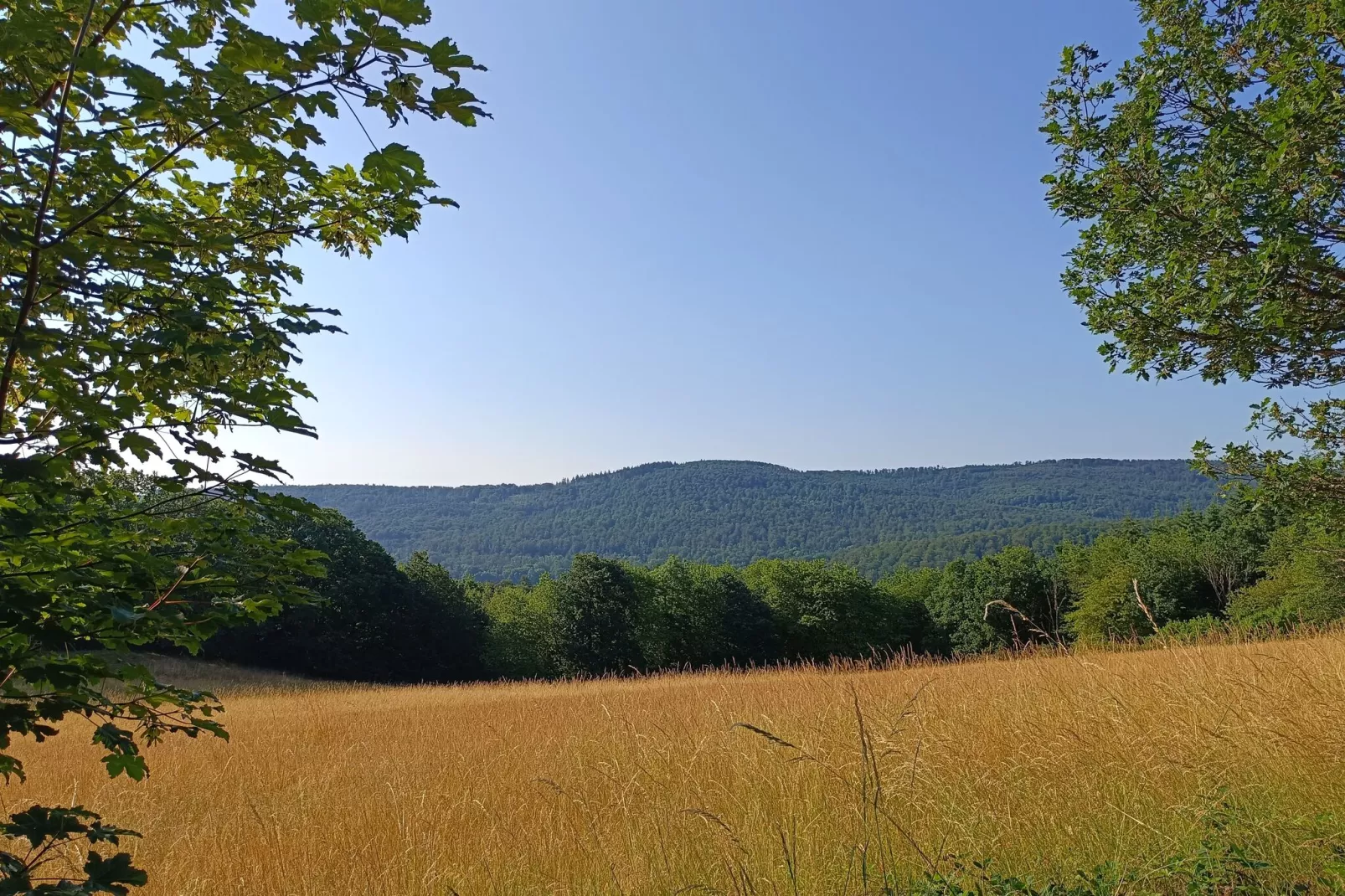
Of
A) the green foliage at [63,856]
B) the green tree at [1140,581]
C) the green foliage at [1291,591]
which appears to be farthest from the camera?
the green tree at [1140,581]

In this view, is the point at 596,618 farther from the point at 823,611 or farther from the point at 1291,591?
the point at 1291,591

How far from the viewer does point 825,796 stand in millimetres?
4062

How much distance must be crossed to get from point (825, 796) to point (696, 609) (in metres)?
52.0

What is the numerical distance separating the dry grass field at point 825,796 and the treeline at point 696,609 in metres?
39.5

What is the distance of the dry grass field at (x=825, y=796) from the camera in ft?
10.8

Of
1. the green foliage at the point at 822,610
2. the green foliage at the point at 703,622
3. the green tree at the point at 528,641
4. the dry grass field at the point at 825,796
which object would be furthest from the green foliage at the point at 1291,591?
the green tree at the point at 528,641

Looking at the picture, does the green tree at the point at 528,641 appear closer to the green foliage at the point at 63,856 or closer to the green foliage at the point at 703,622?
the green foliage at the point at 703,622

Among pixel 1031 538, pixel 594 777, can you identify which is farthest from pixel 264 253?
pixel 1031 538

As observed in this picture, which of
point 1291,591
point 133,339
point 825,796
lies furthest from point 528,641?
point 133,339

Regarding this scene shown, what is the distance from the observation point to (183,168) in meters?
2.65

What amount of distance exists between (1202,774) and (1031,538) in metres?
199

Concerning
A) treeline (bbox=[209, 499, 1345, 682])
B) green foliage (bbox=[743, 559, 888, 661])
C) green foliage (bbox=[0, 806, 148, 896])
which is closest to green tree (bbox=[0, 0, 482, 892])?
green foliage (bbox=[0, 806, 148, 896])

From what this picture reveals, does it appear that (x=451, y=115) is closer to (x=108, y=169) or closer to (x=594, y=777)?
(x=108, y=169)

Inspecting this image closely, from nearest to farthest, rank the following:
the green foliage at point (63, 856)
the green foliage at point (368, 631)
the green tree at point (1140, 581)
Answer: the green foliage at point (63, 856), the green tree at point (1140, 581), the green foliage at point (368, 631)
